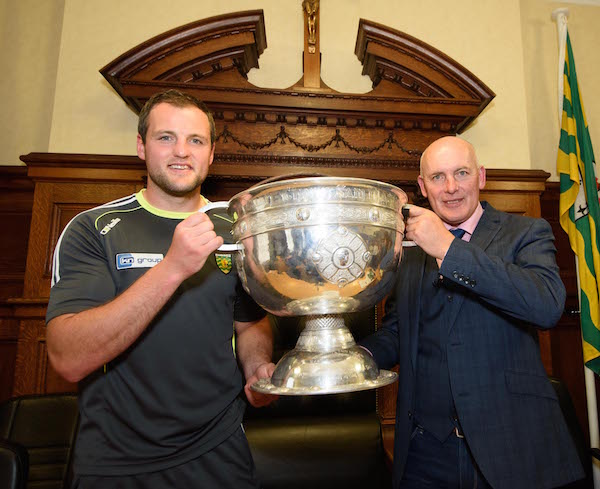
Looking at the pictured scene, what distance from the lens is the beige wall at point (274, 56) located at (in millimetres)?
2492

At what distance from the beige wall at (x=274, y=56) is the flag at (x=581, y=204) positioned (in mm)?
256

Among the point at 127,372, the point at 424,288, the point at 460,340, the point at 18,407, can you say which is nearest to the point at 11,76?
the point at 18,407

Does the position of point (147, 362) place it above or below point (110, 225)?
below

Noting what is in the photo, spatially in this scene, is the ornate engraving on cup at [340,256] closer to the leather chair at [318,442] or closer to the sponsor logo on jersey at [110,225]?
the sponsor logo on jersey at [110,225]

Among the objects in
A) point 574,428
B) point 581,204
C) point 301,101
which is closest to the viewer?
point 574,428

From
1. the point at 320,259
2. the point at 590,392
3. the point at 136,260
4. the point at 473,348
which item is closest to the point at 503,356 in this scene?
the point at 473,348

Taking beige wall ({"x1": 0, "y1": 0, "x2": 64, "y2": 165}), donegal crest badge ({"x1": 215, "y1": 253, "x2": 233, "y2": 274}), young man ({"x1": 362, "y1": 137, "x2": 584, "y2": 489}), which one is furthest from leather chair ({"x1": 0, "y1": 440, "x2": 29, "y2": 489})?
beige wall ({"x1": 0, "y1": 0, "x2": 64, "y2": 165})

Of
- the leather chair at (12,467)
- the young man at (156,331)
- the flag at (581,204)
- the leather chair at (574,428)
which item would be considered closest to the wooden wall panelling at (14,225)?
the leather chair at (12,467)

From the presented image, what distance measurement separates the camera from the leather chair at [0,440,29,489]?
1.08 meters

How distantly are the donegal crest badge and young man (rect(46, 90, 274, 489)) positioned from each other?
12mm

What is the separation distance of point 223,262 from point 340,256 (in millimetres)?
453

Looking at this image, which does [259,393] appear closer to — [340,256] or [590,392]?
[340,256]

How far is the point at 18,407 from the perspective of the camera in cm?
167

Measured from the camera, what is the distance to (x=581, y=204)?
8.12ft
